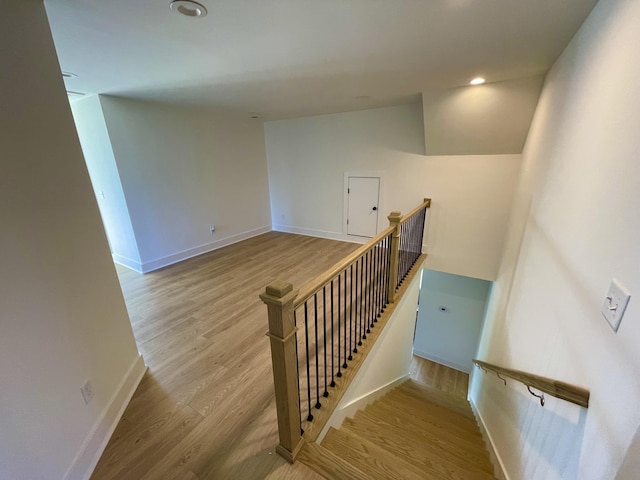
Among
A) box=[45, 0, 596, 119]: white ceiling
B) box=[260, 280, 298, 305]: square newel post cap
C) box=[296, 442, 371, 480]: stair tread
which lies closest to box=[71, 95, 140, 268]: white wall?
box=[45, 0, 596, 119]: white ceiling

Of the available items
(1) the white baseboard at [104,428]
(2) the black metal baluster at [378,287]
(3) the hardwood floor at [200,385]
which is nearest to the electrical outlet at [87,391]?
(1) the white baseboard at [104,428]

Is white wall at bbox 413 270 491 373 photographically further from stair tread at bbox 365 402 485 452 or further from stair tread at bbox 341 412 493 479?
stair tread at bbox 341 412 493 479

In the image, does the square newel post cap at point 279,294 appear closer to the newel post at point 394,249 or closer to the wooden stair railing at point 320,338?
the wooden stair railing at point 320,338

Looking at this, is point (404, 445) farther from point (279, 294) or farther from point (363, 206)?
point (363, 206)

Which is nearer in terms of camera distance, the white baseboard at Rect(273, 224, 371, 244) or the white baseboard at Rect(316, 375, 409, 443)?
the white baseboard at Rect(316, 375, 409, 443)

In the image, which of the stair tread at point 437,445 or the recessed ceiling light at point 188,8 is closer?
the recessed ceiling light at point 188,8

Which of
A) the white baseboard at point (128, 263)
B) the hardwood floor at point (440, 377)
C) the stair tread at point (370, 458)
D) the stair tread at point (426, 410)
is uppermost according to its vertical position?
the white baseboard at point (128, 263)

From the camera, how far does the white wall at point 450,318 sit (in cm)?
477

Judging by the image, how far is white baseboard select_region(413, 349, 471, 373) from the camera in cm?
516

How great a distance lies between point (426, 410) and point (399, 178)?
3254 millimetres

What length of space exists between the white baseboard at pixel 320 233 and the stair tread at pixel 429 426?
2.84m

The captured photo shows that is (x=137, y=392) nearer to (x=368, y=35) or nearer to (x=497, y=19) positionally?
(x=368, y=35)

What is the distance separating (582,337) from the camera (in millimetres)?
1088

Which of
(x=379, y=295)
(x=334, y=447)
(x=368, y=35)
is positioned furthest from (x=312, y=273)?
(x=368, y=35)
